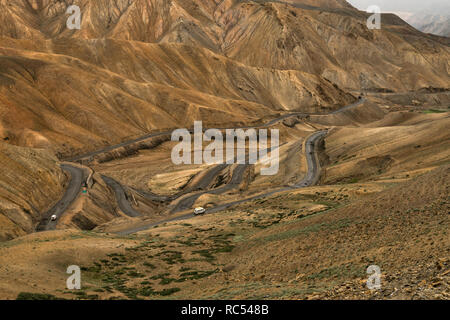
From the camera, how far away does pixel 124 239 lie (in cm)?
3306

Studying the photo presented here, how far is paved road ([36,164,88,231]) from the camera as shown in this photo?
4664cm

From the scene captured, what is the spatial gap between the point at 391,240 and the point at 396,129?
55.8m

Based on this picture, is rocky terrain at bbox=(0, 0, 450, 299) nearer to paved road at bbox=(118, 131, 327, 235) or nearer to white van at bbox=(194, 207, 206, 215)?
paved road at bbox=(118, 131, 327, 235)

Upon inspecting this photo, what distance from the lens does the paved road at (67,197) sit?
153ft

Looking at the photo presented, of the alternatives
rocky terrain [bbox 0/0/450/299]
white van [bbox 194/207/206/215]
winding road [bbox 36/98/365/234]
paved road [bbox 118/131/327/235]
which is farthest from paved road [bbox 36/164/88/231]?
white van [bbox 194/207/206/215]

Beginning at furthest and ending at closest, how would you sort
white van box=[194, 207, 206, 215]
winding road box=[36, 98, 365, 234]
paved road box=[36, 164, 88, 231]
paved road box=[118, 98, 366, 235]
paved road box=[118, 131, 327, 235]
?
winding road box=[36, 98, 365, 234] < white van box=[194, 207, 206, 215] < paved road box=[118, 98, 366, 235] < paved road box=[36, 164, 88, 231] < paved road box=[118, 131, 327, 235]

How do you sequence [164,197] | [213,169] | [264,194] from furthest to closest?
[213,169]
[164,197]
[264,194]

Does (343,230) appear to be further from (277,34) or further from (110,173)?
(277,34)

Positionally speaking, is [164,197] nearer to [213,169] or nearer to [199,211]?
[213,169]

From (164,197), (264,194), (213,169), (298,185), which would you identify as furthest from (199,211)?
(213,169)

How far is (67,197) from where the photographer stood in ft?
183

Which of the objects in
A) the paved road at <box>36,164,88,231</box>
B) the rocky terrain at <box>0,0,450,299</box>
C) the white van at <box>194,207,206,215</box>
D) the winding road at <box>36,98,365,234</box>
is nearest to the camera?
the rocky terrain at <box>0,0,450,299</box>

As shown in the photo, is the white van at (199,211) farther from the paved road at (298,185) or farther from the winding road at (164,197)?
the winding road at (164,197)

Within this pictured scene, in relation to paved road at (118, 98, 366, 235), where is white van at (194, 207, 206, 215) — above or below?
below
